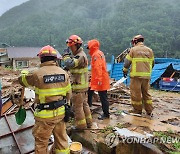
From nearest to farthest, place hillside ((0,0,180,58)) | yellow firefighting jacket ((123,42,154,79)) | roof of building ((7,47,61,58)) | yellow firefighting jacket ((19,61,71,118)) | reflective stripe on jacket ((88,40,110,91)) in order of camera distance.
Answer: yellow firefighting jacket ((19,61,71,118)) → reflective stripe on jacket ((88,40,110,91)) → yellow firefighting jacket ((123,42,154,79)) → roof of building ((7,47,61,58)) → hillside ((0,0,180,58))

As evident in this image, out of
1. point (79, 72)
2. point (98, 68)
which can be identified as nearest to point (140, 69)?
point (98, 68)

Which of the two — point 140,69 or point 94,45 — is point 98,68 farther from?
point 140,69

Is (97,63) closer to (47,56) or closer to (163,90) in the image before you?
(47,56)

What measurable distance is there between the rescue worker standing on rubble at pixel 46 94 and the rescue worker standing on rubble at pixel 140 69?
2.56 metres

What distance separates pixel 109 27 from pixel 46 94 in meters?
48.5

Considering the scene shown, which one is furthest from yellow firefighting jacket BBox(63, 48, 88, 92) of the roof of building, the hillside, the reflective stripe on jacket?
the hillside

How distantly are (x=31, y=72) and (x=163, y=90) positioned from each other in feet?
37.2

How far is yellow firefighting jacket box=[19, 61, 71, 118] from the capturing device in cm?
315

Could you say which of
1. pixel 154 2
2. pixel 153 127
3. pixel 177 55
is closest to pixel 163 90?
pixel 153 127

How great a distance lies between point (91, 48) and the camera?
507 cm

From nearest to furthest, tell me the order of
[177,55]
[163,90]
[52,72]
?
1. [52,72]
2. [163,90]
3. [177,55]

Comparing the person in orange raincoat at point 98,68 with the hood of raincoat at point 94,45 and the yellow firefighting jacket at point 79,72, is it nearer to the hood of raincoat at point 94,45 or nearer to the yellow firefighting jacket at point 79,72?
the hood of raincoat at point 94,45

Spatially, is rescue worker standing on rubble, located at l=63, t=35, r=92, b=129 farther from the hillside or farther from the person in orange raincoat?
the hillside

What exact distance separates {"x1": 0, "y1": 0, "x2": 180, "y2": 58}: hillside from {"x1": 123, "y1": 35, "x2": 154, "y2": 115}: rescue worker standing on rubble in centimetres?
2265
